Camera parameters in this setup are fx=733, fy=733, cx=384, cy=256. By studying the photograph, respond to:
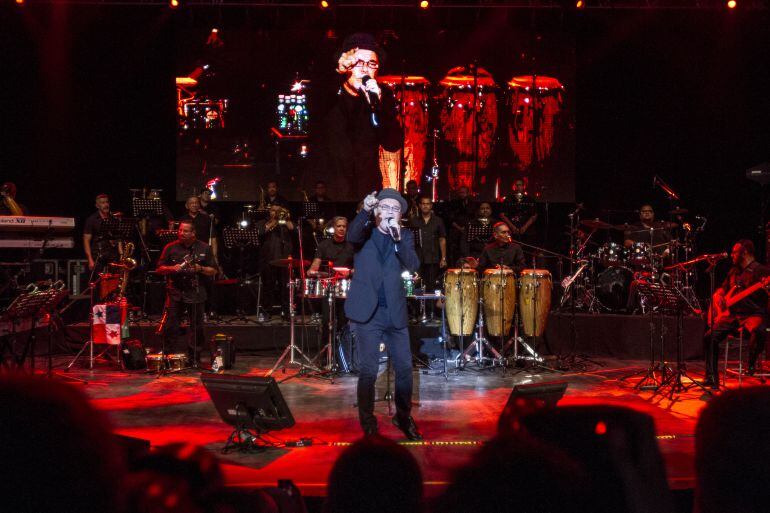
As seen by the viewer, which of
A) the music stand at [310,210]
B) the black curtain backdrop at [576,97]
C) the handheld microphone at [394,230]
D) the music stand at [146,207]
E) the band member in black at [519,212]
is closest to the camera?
the handheld microphone at [394,230]

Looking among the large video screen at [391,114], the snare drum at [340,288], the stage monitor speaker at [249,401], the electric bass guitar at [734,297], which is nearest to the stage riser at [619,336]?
the electric bass guitar at [734,297]

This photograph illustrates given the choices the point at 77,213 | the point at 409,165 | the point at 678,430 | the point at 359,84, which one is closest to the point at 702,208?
the point at 409,165

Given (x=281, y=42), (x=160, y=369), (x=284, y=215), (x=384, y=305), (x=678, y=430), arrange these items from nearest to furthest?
(x=384, y=305) < (x=678, y=430) < (x=160, y=369) < (x=284, y=215) < (x=281, y=42)

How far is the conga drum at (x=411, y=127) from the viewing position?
591 inches

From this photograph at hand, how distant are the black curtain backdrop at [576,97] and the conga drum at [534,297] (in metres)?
4.59

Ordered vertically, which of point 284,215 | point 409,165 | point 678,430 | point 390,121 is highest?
point 390,121

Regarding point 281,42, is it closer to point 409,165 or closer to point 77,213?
point 409,165

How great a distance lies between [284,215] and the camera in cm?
1373

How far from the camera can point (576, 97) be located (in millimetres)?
15359

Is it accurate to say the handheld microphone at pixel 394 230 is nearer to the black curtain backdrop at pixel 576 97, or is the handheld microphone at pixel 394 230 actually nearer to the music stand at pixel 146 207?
the music stand at pixel 146 207

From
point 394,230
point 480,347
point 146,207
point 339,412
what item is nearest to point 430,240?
point 480,347

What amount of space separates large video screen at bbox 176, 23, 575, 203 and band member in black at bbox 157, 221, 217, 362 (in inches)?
156

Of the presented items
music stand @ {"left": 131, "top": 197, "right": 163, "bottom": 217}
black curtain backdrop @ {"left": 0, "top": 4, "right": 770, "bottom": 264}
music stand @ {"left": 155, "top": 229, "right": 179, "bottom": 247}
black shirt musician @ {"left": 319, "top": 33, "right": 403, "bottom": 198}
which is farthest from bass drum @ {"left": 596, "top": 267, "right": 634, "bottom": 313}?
music stand @ {"left": 131, "top": 197, "right": 163, "bottom": 217}

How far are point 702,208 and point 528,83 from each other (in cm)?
446
